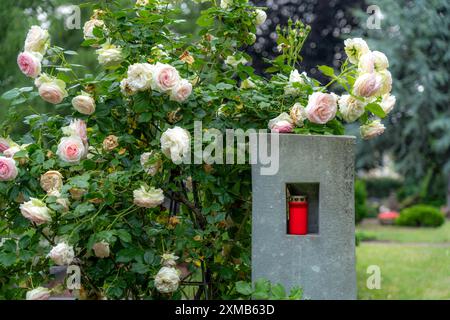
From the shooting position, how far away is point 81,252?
2.50 m

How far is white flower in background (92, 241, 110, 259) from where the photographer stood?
2379 millimetres

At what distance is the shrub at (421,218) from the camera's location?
13102 millimetres

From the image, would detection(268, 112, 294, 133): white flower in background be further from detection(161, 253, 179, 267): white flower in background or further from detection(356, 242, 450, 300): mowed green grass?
detection(356, 242, 450, 300): mowed green grass

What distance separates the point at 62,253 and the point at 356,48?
141 centimetres

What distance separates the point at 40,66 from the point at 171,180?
739 millimetres

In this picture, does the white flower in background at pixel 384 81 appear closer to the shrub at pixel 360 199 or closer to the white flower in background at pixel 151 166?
the white flower in background at pixel 151 166

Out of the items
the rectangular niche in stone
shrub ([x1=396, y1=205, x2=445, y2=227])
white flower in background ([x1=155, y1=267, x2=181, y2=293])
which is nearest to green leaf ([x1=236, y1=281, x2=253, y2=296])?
white flower in background ([x1=155, y1=267, x2=181, y2=293])

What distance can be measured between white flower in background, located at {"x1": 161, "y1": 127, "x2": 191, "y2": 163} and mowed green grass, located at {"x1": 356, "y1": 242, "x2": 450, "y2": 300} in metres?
3.66

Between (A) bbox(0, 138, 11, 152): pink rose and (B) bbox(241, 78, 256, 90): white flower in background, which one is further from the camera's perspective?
(B) bbox(241, 78, 256, 90): white flower in background

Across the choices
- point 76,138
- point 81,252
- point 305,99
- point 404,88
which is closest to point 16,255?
point 81,252

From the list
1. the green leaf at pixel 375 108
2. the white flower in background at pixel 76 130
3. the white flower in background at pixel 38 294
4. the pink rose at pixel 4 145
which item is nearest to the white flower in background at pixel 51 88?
the white flower in background at pixel 76 130

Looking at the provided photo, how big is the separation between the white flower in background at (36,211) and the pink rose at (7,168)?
0.16 m

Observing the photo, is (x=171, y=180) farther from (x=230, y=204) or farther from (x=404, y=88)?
(x=404, y=88)

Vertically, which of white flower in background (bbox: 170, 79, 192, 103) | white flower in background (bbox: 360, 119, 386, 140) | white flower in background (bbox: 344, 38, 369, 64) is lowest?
white flower in background (bbox: 360, 119, 386, 140)
